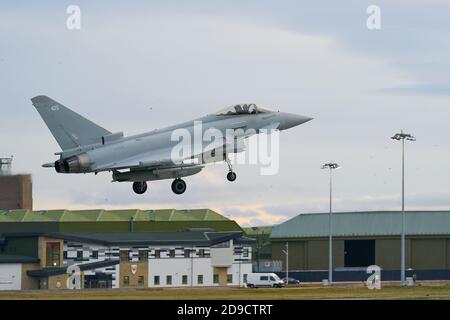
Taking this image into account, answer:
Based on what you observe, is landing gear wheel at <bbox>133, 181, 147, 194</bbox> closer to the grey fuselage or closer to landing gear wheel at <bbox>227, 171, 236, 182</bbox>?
the grey fuselage

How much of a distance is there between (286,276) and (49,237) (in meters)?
47.3

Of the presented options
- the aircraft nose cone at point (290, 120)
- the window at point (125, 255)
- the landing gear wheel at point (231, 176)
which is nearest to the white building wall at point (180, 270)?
the window at point (125, 255)

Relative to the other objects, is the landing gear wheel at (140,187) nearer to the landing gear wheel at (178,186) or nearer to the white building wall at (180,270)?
the landing gear wheel at (178,186)

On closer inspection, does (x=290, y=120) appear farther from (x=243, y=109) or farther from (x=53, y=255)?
(x=53, y=255)

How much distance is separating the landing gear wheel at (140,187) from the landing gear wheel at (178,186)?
243 cm

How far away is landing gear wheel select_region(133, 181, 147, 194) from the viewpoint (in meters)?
92.8

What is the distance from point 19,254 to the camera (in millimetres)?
165000

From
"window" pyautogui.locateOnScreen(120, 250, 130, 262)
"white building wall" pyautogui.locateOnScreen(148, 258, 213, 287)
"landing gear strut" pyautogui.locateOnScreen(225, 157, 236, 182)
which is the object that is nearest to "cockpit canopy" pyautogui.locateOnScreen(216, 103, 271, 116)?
"landing gear strut" pyautogui.locateOnScreen(225, 157, 236, 182)

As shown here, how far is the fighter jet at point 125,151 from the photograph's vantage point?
91062mm

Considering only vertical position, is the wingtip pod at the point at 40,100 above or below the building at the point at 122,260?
above

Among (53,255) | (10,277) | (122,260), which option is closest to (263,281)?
(122,260)

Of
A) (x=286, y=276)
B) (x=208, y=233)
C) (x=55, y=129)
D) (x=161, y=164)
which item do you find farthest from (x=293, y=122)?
(x=286, y=276)

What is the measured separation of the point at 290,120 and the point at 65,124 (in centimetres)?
1853

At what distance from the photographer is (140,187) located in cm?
9325
